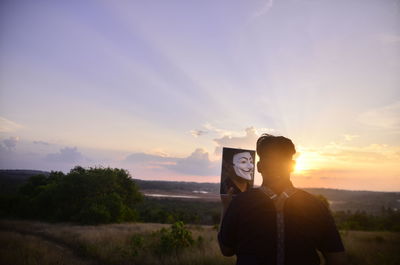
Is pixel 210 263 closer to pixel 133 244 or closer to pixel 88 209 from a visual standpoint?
pixel 133 244

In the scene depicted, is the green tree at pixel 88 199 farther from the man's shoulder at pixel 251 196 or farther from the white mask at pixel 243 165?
the man's shoulder at pixel 251 196

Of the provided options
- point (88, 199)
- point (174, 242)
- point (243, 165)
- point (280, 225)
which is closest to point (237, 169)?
point (243, 165)

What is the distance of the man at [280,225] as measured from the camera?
244 centimetres

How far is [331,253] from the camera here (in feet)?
8.37

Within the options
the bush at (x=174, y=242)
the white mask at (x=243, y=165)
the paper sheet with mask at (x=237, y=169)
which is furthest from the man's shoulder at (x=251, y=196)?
the bush at (x=174, y=242)

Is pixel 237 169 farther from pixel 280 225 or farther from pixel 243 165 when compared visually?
pixel 280 225

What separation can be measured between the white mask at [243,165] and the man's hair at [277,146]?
2.40m

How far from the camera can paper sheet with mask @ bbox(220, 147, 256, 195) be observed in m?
5.03

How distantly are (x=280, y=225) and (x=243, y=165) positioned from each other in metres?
2.79

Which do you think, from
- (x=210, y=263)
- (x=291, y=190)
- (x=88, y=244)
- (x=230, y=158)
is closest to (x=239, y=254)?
(x=291, y=190)

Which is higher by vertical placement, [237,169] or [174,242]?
[237,169]

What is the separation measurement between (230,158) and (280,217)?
8.99 feet

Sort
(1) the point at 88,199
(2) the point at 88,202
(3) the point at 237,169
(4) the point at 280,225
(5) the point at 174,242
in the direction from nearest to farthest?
(4) the point at 280,225
(3) the point at 237,169
(5) the point at 174,242
(2) the point at 88,202
(1) the point at 88,199

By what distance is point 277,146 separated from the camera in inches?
107
